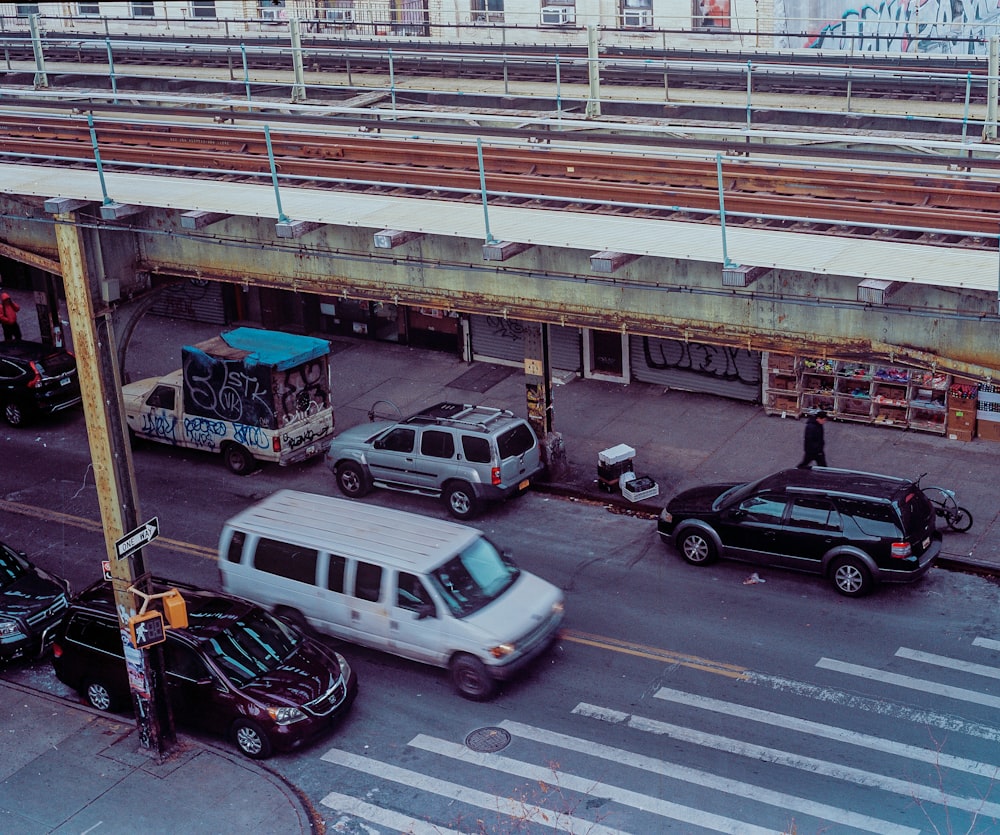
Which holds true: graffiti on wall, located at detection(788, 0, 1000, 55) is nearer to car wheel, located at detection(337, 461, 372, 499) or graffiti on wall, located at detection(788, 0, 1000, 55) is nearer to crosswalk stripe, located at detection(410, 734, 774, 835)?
car wheel, located at detection(337, 461, 372, 499)

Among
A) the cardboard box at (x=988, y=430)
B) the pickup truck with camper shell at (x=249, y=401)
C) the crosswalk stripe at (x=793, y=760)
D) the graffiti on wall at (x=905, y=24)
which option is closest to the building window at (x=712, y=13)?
the graffiti on wall at (x=905, y=24)

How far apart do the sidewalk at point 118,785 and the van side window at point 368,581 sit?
7.68 ft

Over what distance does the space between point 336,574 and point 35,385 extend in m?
11.5

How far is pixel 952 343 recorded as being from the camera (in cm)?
1201

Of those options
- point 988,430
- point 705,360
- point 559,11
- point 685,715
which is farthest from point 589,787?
point 559,11

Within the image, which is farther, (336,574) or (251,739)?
(336,574)

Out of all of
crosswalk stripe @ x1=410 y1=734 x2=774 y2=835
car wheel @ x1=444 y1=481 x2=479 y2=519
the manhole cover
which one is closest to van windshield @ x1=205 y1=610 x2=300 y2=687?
crosswalk stripe @ x1=410 y1=734 x2=774 y2=835

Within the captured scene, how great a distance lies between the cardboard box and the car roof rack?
8243 mm

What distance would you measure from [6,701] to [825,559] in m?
10.5

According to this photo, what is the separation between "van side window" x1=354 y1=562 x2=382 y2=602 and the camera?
15.3 metres

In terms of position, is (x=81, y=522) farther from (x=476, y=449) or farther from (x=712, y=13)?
(x=712, y=13)

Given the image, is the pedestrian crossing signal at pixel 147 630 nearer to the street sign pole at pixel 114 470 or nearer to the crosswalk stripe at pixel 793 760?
the street sign pole at pixel 114 470

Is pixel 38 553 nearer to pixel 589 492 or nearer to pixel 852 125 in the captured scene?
pixel 589 492

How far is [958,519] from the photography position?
735 inches
